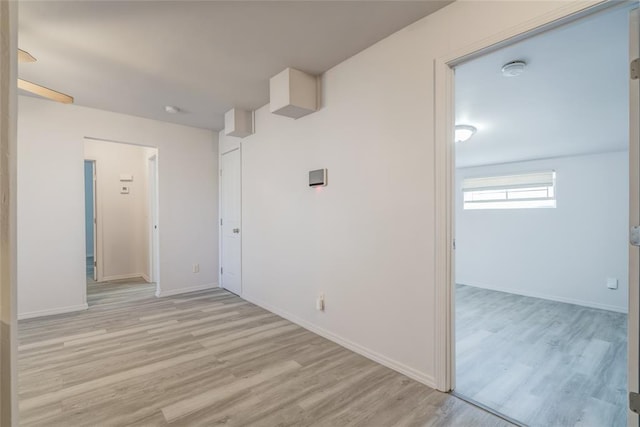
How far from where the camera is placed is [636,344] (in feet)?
4.32

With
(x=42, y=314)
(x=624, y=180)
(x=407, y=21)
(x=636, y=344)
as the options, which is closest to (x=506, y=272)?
(x=624, y=180)

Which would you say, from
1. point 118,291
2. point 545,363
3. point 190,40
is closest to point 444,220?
point 545,363

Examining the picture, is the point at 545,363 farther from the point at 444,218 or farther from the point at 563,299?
the point at 563,299

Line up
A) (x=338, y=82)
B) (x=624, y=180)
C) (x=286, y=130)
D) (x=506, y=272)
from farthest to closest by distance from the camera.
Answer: (x=506, y=272)
(x=624, y=180)
(x=286, y=130)
(x=338, y=82)

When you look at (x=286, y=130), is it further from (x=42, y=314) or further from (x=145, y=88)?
(x=42, y=314)

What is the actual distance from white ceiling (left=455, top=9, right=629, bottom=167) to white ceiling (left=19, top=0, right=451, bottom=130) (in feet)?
2.48

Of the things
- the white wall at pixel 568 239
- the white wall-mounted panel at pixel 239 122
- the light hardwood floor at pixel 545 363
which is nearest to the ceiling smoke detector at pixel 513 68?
the light hardwood floor at pixel 545 363

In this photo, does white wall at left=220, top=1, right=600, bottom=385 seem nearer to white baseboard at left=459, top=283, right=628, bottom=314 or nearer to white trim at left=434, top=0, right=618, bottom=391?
white trim at left=434, top=0, right=618, bottom=391

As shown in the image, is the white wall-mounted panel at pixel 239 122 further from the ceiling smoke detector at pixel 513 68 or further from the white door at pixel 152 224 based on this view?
the ceiling smoke detector at pixel 513 68

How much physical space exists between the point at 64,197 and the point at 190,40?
2740 mm

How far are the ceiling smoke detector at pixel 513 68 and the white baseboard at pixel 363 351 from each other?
7.62ft

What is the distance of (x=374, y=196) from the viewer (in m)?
2.44

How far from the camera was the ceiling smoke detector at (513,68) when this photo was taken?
7.20 ft

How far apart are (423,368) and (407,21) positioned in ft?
8.14
